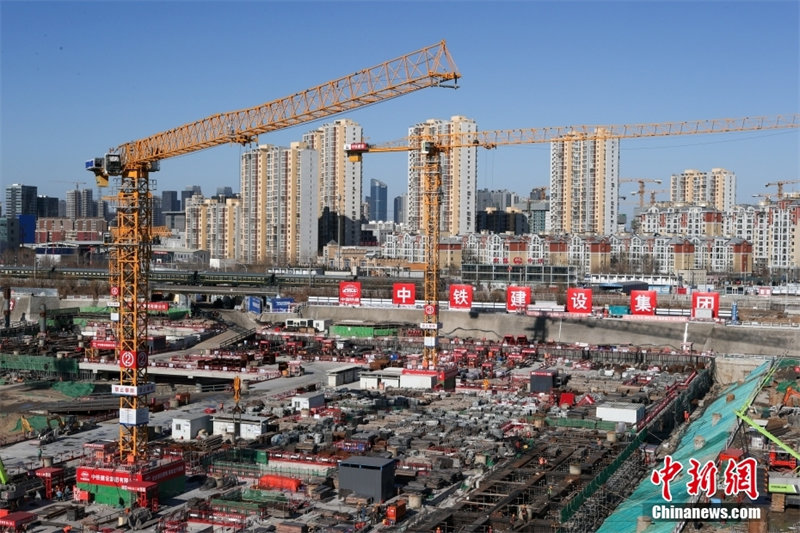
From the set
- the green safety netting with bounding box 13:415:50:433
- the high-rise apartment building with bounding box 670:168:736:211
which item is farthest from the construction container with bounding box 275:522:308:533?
the high-rise apartment building with bounding box 670:168:736:211

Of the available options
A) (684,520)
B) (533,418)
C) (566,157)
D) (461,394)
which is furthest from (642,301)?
(566,157)

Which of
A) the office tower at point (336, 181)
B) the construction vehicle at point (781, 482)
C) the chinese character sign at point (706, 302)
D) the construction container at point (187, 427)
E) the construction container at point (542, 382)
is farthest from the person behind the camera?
the office tower at point (336, 181)

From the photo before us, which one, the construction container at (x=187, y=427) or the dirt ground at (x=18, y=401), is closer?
the construction container at (x=187, y=427)

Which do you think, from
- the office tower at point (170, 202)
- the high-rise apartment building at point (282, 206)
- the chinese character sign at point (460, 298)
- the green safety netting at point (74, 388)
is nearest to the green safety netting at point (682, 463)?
the chinese character sign at point (460, 298)

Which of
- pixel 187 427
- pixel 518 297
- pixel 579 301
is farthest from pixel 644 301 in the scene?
pixel 187 427

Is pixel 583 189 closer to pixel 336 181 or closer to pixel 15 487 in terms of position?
pixel 336 181

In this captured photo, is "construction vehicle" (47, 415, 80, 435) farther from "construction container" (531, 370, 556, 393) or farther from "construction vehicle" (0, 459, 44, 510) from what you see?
"construction container" (531, 370, 556, 393)

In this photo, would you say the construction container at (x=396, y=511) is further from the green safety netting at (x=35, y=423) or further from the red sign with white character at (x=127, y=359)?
the green safety netting at (x=35, y=423)

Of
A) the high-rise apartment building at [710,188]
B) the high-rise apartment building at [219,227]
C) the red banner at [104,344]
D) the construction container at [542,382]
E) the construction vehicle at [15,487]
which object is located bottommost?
the construction vehicle at [15,487]
